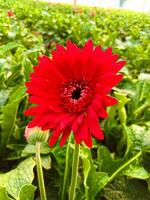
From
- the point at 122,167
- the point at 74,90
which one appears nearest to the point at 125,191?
the point at 122,167

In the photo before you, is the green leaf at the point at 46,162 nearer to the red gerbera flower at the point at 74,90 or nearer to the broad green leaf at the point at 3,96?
the broad green leaf at the point at 3,96

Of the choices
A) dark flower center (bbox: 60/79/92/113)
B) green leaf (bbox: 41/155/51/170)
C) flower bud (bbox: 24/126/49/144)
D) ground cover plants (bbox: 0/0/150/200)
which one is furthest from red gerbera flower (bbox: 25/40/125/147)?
green leaf (bbox: 41/155/51/170)

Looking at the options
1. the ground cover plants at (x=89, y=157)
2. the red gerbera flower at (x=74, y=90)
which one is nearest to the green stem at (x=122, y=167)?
the ground cover plants at (x=89, y=157)

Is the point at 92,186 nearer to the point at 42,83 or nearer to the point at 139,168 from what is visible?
the point at 139,168

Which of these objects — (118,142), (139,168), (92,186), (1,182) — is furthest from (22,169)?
(118,142)

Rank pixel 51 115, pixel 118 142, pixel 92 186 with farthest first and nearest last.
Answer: pixel 118 142, pixel 92 186, pixel 51 115

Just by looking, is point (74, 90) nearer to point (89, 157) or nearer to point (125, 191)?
point (89, 157)
